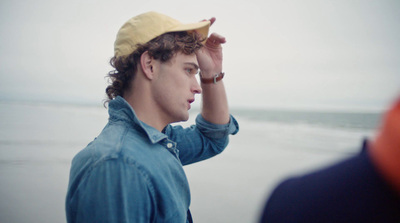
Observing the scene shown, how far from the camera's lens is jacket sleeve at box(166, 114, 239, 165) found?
1906 millimetres

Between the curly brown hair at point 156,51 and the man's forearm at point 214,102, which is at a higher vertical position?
the curly brown hair at point 156,51

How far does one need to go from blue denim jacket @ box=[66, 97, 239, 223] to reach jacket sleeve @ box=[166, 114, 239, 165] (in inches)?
19.7

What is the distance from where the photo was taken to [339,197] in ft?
1.25

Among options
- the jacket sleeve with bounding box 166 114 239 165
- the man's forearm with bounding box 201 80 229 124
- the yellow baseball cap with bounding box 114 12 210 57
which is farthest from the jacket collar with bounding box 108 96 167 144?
the man's forearm with bounding box 201 80 229 124

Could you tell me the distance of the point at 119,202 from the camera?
3.10 ft

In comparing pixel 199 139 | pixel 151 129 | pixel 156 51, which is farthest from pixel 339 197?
pixel 199 139

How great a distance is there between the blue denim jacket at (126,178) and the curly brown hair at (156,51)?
0.84 ft

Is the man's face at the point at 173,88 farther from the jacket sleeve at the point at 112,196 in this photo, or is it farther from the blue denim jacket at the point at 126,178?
the jacket sleeve at the point at 112,196

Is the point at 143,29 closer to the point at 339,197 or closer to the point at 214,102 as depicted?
the point at 214,102

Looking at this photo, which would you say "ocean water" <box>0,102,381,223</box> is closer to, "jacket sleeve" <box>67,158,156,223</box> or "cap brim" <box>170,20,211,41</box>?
"jacket sleeve" <box>67,158,156,223</box>

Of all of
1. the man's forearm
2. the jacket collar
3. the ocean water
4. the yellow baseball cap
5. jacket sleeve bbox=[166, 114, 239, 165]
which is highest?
the yellow baseball cap

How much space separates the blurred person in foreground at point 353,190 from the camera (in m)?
0.33

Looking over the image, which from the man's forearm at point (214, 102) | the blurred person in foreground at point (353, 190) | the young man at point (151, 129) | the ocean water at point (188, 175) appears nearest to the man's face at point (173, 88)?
the young man at point (151, 129)

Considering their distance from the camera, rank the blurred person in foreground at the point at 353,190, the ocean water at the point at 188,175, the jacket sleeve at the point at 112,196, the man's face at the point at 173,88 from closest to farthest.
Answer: the blurred person in foreground at the point at 353,190 < the jacket sleeve at the point at 112,196 < the man's face at the point at 173,88 < the ocean water at the point at 188,175
